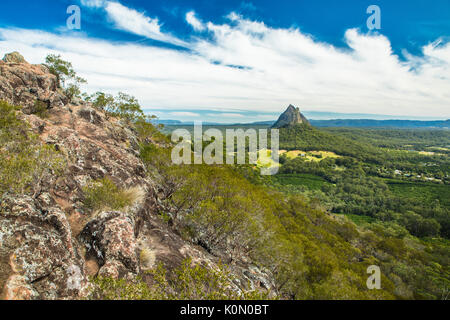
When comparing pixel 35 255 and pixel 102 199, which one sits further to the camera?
pixel 102 199

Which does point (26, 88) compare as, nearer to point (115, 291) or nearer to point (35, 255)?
point (35, 255)

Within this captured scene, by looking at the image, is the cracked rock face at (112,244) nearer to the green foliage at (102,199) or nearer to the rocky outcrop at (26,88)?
the green foliage at (102,199)

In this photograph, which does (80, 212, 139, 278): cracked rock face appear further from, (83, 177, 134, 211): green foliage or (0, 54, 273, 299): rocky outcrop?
(83, 177, 134, 211): green foliage

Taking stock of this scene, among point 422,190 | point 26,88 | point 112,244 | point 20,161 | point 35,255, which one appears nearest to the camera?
point 35,255

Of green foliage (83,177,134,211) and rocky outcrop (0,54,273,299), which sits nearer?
rocky outcrop (0,54,273,299)

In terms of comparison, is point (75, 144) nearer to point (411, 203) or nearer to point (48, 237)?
point (48, 237)

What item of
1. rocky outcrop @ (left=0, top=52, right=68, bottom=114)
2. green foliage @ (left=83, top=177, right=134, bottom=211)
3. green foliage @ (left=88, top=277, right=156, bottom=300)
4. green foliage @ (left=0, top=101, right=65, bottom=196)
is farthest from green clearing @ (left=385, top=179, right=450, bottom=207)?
rocky outcrop @ (left=0, top=52, right=68, bottom=114)

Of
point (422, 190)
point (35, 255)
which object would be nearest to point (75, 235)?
point (35, 255)

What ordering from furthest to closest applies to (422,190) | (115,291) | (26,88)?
1. (422,190)
2. (26,88)
3. (115,291)
